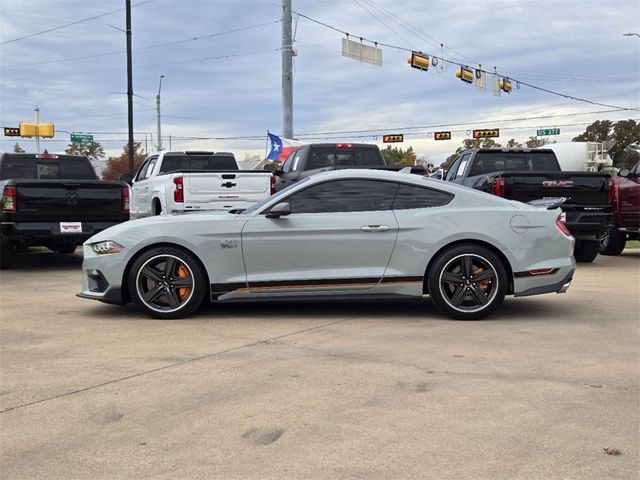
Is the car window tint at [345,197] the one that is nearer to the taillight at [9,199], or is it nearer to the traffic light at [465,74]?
the taillight at [9,199]

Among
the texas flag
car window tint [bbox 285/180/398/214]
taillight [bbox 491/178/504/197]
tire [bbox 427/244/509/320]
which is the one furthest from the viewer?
the texas flag

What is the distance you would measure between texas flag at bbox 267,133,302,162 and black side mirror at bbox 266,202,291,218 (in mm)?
18793

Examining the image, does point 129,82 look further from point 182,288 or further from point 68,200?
point 182,288

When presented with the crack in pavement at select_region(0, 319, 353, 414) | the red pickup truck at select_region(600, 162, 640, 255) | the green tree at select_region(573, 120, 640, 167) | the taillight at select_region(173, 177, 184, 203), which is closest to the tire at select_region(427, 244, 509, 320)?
the crack in pavement at select_region(0, 319, 353, 414)

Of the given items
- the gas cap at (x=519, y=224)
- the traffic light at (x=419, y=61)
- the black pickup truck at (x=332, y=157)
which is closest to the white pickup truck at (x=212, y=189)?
the black pickup truck at (x=332, y=157)

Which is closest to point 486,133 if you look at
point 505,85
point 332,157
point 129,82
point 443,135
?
point 443,135

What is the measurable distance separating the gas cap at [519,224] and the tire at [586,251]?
627 centimetres

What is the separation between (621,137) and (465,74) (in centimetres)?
5561

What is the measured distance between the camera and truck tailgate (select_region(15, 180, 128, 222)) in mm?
10164

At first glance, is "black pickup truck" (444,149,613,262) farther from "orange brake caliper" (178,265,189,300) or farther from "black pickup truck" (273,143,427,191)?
"orange brake caliper" (178,265,189,300)

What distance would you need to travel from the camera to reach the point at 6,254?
1086 centimetres

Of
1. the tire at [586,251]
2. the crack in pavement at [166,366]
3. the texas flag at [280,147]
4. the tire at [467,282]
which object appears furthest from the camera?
the texas flag at [280,147]

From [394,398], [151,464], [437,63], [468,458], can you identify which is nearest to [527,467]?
[468,458]

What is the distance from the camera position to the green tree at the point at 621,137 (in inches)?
3093
